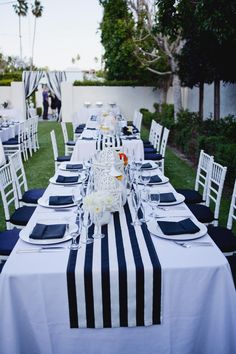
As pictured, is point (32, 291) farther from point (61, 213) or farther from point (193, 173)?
point (193, 173)

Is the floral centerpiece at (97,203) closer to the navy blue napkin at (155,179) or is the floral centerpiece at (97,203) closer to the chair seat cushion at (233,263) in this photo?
the chair seat cushion at (233,263)

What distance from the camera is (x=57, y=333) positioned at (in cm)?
206

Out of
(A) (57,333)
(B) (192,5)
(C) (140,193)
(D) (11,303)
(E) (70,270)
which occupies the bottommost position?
(A) (57,333)

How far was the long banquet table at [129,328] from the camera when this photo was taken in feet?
6.66

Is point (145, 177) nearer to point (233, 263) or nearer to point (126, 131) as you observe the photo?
point (233, 263)

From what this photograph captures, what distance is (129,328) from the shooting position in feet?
6.84

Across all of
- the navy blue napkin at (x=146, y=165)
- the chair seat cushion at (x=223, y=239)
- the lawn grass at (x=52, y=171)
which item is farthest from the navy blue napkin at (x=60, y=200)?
the lawn grass at (x=52, y=171)

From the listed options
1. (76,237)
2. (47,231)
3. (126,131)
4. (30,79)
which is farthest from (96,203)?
(30,79)

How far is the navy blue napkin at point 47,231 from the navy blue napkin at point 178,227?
2.29 ft

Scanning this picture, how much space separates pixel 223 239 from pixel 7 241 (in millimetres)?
1852

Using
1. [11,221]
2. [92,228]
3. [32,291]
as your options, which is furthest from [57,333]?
[11,221]

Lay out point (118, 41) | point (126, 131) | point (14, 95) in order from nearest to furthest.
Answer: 1. point (126, 131)
2. point (118, 41)
3. point (14, 95)

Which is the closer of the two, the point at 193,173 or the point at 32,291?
the point at 32,291

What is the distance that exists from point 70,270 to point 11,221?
174cm
